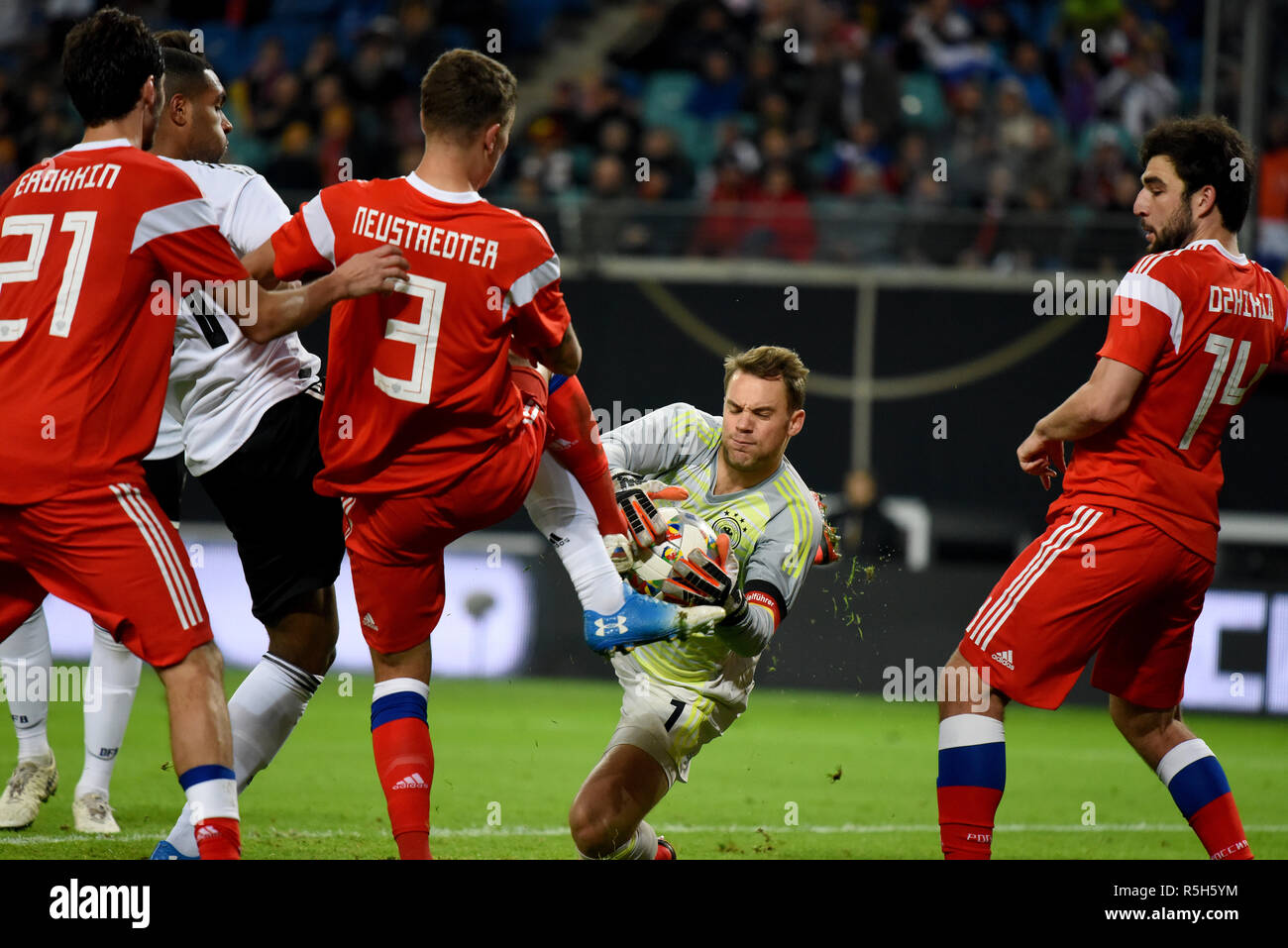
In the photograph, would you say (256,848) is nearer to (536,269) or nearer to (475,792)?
(475,792)

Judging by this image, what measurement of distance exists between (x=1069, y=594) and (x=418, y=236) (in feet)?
7.11

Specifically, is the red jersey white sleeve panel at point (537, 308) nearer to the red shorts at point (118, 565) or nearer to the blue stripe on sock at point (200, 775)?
the red shorts at point (118, 565)

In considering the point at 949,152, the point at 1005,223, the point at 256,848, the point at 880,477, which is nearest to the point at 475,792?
the point at 256,848

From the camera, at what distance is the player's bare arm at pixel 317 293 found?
394cm

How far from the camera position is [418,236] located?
13.4 feet

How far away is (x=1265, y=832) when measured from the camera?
20.2ft

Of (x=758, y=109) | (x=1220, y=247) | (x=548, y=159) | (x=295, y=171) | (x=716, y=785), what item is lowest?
(x=716, y=785)

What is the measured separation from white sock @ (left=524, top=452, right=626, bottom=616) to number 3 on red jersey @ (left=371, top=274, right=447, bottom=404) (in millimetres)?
609

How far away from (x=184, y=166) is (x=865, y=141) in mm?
9679

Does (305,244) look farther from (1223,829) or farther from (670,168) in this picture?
(670,168)

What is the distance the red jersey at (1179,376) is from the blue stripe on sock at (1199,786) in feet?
2.33

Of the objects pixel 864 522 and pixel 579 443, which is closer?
pixel 579 443

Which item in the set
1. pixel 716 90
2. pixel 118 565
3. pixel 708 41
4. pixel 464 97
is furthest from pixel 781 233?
pixel 118 565

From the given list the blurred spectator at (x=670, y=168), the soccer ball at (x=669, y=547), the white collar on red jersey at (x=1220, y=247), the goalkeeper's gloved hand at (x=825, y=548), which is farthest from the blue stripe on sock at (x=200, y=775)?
the blurred spectator at (x=670, y=168)
